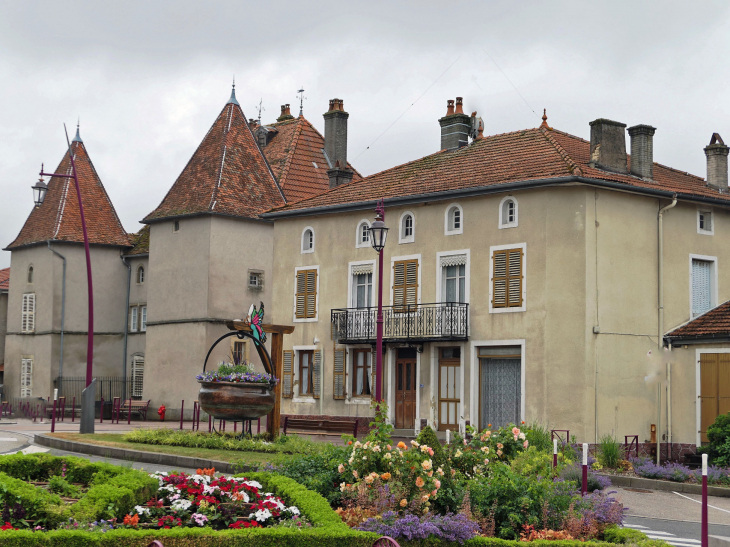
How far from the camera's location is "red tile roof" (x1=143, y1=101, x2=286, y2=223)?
40.8 meters

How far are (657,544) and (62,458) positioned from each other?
714cm

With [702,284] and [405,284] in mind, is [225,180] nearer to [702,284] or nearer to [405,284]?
[405,284]

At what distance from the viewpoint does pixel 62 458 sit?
12.7 metres

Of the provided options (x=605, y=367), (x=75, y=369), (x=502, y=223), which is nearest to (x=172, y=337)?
(x=75, y=369)

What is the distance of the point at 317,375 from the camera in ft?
106

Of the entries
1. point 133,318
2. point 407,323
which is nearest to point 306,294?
point 407,323

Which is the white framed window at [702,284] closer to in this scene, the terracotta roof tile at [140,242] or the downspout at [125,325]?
the terracotta roof tile at [140,242]

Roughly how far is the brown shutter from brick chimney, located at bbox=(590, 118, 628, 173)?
34.0 feet

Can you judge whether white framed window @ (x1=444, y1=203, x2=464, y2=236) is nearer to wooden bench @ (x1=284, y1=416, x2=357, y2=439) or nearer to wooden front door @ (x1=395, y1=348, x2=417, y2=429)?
wooden front door @ (x1=395, y1=348, x2=417, y2=429)

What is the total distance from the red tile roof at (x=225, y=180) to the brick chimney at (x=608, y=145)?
53.5ft

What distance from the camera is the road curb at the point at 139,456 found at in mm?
18734

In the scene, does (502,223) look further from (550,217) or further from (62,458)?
(62,458)

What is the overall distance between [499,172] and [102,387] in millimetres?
24296

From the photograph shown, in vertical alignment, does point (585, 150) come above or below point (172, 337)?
above
